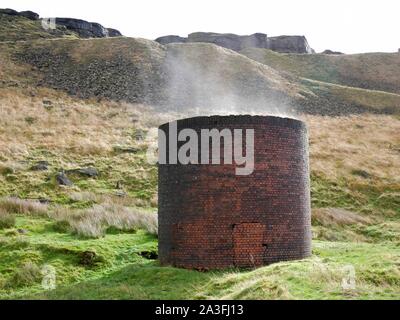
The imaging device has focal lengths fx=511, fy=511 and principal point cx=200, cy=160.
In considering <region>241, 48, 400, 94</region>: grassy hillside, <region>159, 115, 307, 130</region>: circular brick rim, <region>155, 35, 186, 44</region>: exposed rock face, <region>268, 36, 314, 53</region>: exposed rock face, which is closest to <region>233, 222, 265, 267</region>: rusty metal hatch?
<region>159, 115, 307, 130</region>: circular brick rim

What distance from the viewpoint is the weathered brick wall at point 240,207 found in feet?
44.7

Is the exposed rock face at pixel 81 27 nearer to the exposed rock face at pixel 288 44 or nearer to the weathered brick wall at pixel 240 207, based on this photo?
the exposed rock face at pixel 288 44

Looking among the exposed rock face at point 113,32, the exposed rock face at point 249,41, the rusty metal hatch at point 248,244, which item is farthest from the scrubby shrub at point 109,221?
Answer: the exposed rock face at point 113,32

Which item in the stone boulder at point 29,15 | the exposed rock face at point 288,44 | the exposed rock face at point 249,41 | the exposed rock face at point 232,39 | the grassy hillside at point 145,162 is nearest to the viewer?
the grassy hillside at point 145,162

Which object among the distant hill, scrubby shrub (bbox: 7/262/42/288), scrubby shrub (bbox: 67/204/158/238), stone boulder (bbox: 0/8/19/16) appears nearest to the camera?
scrubby shrub (bbox: 7/262/42/288)

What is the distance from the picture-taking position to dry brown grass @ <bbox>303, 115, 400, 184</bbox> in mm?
34094

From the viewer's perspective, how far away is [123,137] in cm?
3753

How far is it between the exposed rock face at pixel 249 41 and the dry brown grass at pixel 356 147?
4240cm

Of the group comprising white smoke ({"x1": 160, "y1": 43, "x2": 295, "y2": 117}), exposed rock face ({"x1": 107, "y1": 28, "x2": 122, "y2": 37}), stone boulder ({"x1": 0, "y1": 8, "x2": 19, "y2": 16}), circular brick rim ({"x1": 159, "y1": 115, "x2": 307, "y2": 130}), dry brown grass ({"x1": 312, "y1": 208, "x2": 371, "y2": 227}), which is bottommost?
dry brown grass ({"x1": 312, "y1": 208, "x2": 371, "y2": 227})

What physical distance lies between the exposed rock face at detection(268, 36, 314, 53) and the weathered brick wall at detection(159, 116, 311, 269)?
8342cm

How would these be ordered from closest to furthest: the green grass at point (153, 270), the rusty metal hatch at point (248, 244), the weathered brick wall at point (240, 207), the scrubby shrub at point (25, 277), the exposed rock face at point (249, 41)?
the green grass at point (153, 270), the scrubby shrub at point (25, 277), the rusty metal hatch at point (248, 244), the weathered brick wall at point (240, 207), the exposed rock face at point (249, 41)

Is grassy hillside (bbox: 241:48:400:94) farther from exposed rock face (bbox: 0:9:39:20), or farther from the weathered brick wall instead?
the weathered brick wall

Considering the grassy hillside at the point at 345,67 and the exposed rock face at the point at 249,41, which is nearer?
the grassy hillside at the point at 345,67
